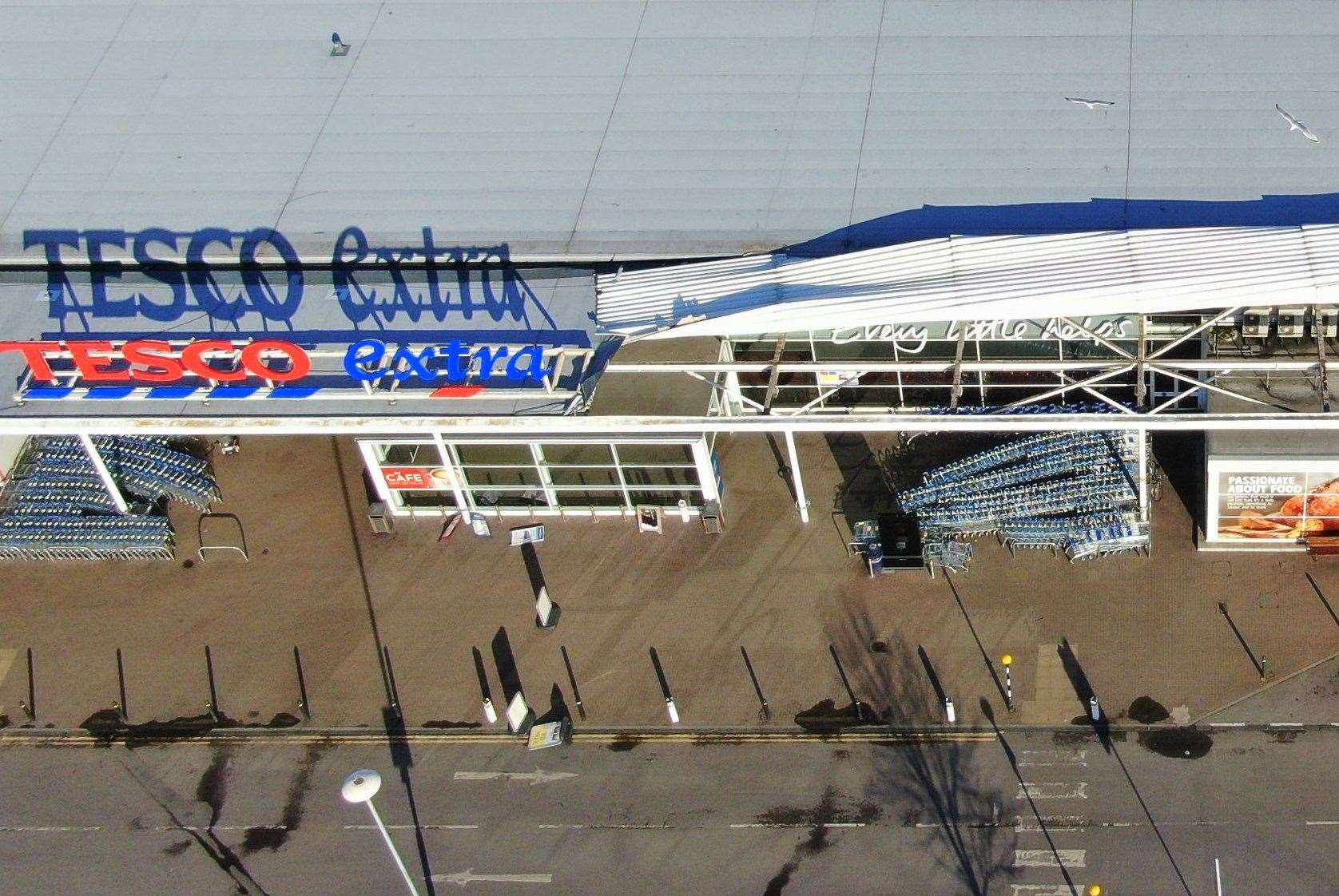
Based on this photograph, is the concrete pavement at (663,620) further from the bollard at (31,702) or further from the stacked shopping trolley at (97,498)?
the stacked shopping trolley at (97,498)

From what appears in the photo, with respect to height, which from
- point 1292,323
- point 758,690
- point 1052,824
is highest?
point 1292,323

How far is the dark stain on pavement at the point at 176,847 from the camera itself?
4731 centimetres

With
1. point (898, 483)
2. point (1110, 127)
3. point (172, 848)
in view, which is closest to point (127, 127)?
point (172, 848)

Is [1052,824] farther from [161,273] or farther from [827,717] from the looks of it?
[161,273]

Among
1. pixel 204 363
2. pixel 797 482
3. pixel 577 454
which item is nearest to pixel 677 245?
pixel 577 454

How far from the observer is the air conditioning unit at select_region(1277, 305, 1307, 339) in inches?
1850

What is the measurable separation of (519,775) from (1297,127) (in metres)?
38.1

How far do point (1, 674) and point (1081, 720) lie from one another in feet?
142

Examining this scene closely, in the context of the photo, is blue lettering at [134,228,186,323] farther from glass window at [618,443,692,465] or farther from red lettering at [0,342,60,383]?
glass window at [618,443,692,465]

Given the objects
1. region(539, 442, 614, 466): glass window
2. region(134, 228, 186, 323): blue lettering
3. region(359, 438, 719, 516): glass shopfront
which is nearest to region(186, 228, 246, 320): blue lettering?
region(134, 228, 186, 323): blue lettering

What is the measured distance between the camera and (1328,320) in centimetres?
4700

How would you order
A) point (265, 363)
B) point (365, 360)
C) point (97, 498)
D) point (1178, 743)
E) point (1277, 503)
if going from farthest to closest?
point (97, 498) < point (1277, 503) < point (265, 363) < point (365, 360) < point (1178, 743)

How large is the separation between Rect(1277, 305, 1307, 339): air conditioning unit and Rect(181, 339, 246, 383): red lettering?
38.0m

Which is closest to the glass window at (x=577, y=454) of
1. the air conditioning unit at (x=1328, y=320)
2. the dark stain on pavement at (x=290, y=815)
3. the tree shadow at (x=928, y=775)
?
the tree shadow at (x=928, y=775)
